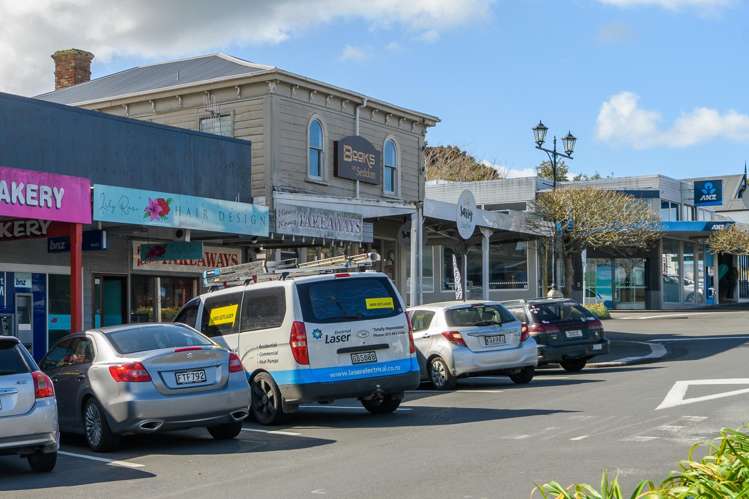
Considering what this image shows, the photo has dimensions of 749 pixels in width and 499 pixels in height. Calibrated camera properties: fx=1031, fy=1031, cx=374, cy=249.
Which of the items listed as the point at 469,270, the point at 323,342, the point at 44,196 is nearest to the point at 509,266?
the point at 469,270

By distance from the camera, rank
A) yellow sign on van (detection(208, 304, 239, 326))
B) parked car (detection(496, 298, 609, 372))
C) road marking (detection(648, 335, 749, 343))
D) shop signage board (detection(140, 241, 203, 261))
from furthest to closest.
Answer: road marking (detection(648, 335, 749, 343)) < shop signage board (detection(140, 241, 203, 261)) < parked car (detection(496, 298, 609, 372)) < yellow sign on van (detection(208, 304, 239, 326))

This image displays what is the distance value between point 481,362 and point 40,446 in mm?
9082

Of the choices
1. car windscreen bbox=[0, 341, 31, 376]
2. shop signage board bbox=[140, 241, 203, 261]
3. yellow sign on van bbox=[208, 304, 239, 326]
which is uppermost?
shop signage board bbox=[140, 241, 203, 261]

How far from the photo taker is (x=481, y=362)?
17.3 metres

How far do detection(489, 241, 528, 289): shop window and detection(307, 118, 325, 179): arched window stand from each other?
2136 cm

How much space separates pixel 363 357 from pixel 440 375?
182 inches

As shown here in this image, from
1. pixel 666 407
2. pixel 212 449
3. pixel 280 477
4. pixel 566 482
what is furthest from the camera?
pixel 666 407

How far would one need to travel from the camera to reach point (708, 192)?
55906 millimetres

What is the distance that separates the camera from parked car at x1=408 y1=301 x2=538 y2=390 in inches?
683

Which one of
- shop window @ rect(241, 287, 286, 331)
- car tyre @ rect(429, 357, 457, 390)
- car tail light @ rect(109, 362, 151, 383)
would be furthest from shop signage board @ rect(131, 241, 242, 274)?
car tail light @ rect(109, 362, 151, 383)

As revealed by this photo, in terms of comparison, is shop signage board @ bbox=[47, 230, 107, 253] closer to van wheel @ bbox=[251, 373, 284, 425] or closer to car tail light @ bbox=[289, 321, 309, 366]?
van wheel @ bbox=[251, 373, 284, 425]

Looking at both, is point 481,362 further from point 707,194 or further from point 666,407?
point 707,194

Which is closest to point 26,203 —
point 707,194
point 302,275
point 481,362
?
point 302,275

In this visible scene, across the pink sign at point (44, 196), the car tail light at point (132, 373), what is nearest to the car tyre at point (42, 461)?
the car tail light at point (132, 373)
